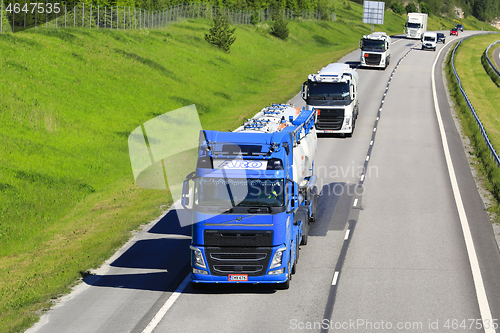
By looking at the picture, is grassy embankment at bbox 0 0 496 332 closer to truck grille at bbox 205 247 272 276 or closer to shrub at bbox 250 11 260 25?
truck grille at bbox 205 247 272 276

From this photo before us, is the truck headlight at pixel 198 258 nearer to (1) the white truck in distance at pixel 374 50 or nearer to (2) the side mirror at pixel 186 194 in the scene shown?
(2) the side mirror at pixel 186 194

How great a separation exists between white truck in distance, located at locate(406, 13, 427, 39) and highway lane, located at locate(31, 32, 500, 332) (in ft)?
231

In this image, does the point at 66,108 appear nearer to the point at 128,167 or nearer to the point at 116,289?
the point at 128,167

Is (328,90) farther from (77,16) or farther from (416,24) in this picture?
(416,24)

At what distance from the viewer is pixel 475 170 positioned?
28.3 metres

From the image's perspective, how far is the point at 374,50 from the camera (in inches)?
2346

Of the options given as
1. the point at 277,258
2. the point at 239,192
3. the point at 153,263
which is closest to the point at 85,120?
the point at 153,263

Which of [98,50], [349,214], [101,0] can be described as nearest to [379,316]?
[349,214]

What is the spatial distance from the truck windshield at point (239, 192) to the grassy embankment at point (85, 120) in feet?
15.8

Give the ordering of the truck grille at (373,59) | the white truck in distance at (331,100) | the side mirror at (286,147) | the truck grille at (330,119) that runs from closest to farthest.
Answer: the side mirror at (286,147), the white truck in distance at (331,100), the truck grille at (330,119), the truck grille at (373,59)

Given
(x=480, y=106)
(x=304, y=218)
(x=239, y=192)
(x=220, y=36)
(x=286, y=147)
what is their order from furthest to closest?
(x=220, y=36)
(x=480, y=106)
(x=304, y=218)
(x=286, y=147)
(x=239, y=192)

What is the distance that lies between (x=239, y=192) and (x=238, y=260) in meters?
1.72

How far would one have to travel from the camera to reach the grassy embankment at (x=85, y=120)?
1909 centimetres

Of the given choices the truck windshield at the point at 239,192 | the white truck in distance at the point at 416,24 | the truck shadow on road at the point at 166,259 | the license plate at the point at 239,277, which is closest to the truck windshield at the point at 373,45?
the white truck in distance at the point at 416,24
